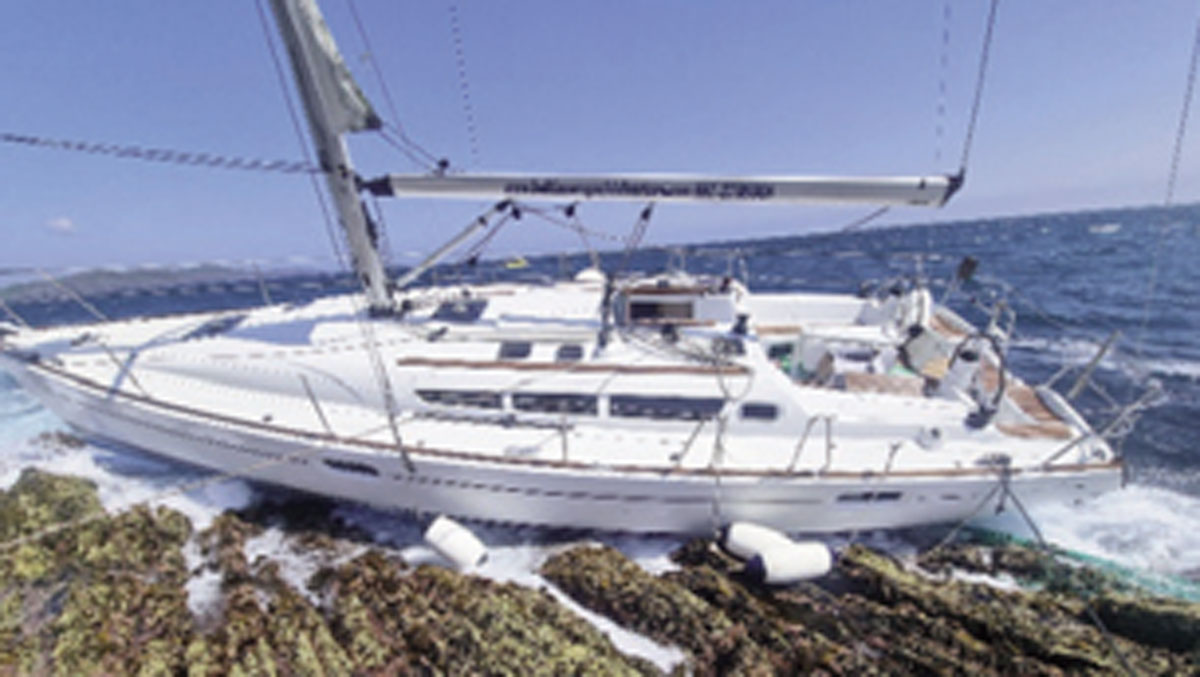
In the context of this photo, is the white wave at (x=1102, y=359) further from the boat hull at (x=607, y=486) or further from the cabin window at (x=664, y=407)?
the cabin window at (x=664, y=407)

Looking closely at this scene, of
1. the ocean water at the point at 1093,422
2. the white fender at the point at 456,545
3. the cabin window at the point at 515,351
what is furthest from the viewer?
the cabin window at the point at 515,351

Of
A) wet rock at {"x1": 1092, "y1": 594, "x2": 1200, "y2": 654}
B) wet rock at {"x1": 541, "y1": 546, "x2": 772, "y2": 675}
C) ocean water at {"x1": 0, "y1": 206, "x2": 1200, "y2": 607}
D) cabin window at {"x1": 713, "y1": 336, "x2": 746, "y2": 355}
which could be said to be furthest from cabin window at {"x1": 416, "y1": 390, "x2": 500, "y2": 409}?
wet rock at {"x1": 1092, "y1": 594, "x2": 1200, "y2": 654}

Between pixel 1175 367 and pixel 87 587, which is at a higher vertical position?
pixel 87 587

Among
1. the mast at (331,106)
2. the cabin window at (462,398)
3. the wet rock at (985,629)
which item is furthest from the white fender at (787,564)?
the mast at (331,106)

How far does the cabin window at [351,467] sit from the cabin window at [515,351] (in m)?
A: 1.91

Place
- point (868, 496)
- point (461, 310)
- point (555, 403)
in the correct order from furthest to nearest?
point (461, 310), point (555, 403), point (868, 496)

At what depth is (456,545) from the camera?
16.0ft

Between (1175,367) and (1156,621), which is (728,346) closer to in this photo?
(1156,621)

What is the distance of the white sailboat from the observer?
15.7ft

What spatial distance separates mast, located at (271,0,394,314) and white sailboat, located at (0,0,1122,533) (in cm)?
2

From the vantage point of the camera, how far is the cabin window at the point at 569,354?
560cm

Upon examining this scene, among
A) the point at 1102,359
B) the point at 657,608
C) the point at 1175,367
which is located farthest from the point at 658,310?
the point at 1175,367

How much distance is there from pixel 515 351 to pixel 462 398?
2.76 feet

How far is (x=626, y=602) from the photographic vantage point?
4453mm
